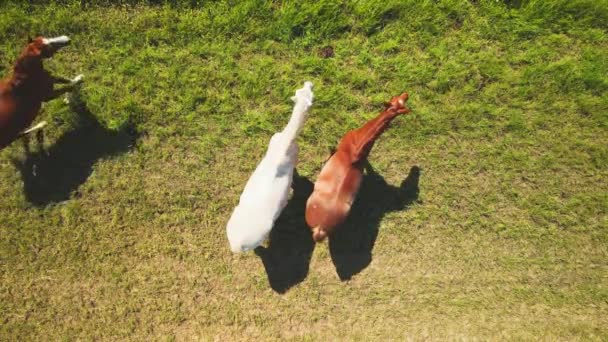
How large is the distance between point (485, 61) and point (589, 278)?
3.12 meters

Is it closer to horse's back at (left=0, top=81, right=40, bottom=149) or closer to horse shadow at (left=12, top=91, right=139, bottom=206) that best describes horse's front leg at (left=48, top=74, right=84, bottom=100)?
horse shadow at (left=12, top=91, right=139, bottom=206)

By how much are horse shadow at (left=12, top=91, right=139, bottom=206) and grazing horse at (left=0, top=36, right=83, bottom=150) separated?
646 millimetres

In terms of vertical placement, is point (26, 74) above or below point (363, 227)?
above

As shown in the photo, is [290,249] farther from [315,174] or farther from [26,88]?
[26,88]

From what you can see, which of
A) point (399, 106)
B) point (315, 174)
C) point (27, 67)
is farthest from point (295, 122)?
point (27, 67)

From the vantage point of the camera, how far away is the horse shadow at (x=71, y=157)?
233 inches

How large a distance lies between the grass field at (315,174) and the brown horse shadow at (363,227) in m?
0.02

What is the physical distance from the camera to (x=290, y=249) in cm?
606

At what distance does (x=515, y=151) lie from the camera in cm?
623

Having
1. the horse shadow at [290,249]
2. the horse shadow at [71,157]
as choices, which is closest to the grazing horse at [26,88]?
the horse shadow at [71,157]

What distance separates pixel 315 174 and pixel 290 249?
100 centimetres

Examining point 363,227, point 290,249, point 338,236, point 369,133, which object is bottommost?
point 290,249

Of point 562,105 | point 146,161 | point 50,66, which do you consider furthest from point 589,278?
point 50,66

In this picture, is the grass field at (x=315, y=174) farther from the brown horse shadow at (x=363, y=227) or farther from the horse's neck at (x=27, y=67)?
the horse's neck at (x=27, y=67)
